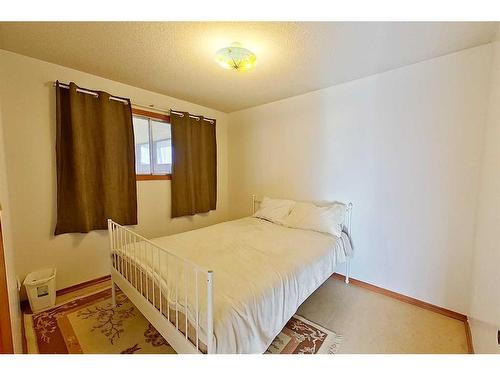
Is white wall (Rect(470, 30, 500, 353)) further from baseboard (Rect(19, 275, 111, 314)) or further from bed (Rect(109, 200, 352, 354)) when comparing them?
baseboard (Rect(19, 275, 111, 314))

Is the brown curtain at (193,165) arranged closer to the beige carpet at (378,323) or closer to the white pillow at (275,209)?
the white pillow at (275,209)

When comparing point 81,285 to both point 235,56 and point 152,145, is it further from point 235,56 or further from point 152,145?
point 235,56

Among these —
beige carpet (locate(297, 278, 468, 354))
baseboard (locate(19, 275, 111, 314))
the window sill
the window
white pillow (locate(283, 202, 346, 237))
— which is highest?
the window

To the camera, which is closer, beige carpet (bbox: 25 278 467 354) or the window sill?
beige carpet (bbox: 25 278 467 354)

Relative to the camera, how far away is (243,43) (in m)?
1.65

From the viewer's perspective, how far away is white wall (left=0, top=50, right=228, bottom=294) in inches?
72.5

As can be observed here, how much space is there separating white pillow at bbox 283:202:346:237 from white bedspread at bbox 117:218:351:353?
98 mm

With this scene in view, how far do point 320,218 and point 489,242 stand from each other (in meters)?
1.21

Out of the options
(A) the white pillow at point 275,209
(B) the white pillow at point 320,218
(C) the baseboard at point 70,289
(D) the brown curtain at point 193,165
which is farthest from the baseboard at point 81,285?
(B) the white pillow at point 320,218

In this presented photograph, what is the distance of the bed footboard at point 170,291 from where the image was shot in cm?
101

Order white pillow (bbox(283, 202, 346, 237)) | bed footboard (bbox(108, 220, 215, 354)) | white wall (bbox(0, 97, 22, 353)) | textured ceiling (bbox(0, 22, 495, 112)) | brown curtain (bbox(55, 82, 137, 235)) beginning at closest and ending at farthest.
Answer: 1. bed footboard (bbox(108, 220, 215, 354))
2. white wall (bbox(0, 97, 22, 353))
3. textured ceiling (bbox(0, 22, 495, 112))
4. brown curtain (bbox(55, 82, 137, 235))
5. white pillow (bbox(283, 202, 346, 237))

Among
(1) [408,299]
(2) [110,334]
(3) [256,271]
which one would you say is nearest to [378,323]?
(1) [408,299]

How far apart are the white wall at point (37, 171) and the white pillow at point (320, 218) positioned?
2.18m

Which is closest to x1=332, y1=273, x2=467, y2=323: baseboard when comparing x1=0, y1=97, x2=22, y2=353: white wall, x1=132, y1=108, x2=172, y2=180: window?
x1=132, y1=108, x2=172, y2=180: window
